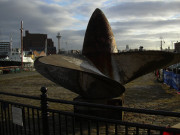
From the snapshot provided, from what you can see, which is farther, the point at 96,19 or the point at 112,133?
the point at 96,19

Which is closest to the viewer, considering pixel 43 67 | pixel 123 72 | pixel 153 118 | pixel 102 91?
pixel 43 67

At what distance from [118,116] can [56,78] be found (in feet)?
7.36

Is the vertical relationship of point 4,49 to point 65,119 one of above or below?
above

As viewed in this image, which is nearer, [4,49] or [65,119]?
[65,119]

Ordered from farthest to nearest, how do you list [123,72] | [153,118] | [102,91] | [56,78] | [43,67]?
[123,72], [153,118], [102,91], [56,78], [43,67]

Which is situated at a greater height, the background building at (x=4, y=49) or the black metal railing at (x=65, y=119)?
the background building at (x=4, y=49)

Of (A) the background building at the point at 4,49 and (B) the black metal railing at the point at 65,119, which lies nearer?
(B) the black metal railing at the point at 65,119

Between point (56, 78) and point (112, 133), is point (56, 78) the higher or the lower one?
the higher one

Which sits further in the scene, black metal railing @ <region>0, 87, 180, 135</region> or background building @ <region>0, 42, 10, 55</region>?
background building @ <region>0, 42, 10, 55</region>

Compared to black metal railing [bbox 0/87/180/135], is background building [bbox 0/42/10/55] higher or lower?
higher

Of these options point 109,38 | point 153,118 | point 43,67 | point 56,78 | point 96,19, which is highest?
point 96,19

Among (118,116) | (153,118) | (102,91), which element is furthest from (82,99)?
(153,118)

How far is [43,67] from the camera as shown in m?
4.60

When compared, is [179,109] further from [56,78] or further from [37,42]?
[37,42]
